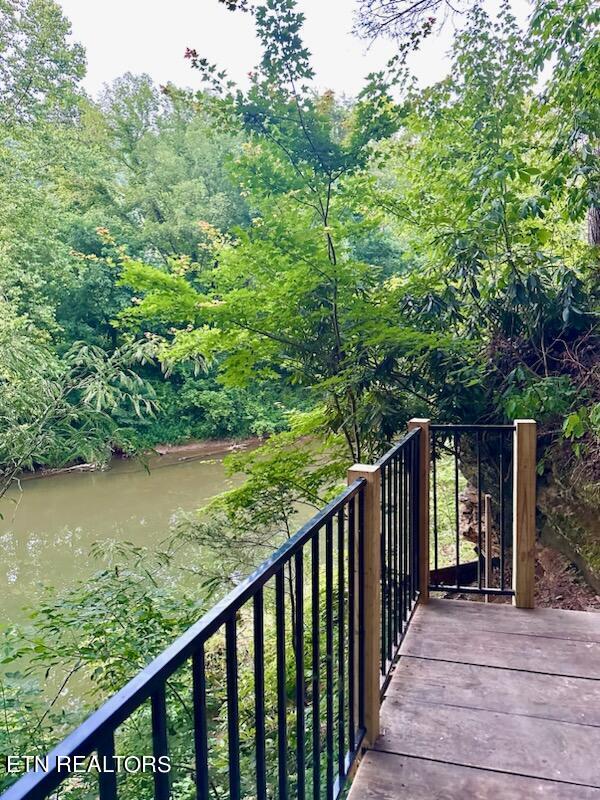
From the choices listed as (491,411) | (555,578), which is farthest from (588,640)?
(555,578)

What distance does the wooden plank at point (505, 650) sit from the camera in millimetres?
1906

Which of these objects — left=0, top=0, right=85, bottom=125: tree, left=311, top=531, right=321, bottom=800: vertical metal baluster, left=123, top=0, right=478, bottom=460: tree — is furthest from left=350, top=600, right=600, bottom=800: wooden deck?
left=0, top=0, right=85, bottom=125: tree

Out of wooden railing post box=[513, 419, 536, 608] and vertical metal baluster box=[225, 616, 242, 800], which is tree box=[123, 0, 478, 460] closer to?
wooden railing post box=[513, 419, 536, 608]

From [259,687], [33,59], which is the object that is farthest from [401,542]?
[33,59]

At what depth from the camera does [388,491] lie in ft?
6.20

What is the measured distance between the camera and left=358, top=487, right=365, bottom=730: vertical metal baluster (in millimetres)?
1488

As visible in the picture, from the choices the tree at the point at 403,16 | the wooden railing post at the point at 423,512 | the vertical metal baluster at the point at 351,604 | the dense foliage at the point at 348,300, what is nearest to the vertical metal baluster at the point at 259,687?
the vertical metal baluster at the point at 351,604

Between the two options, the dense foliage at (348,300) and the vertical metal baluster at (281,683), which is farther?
the dense foliage at (348,300)

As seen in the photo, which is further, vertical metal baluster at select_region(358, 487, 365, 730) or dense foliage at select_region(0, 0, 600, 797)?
dense foliage at select_region(0, 0, 600, 797)

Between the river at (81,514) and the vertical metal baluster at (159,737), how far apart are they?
181 inches

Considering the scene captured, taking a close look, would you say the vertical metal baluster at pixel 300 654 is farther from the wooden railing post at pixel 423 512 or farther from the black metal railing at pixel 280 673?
the wooden railing post at pixel 423 512

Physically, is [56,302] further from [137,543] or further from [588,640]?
[588,640]

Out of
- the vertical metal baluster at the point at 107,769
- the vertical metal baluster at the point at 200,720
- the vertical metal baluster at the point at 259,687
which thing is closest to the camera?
the vertical metal baluster at the point at 107,769

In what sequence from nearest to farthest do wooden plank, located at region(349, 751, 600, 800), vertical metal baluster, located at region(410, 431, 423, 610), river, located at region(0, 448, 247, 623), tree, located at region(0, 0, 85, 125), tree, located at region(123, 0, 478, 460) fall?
wooden plank, located at region(349, 751, 600, 800)
vertical metal baluster, located at region(410, 431, 423, 610)
tree, located at region(123, 0, 478, 460)
river, located at region(0, 448, 247, 623)
tree, located at region(0, 0, 85, 125)
